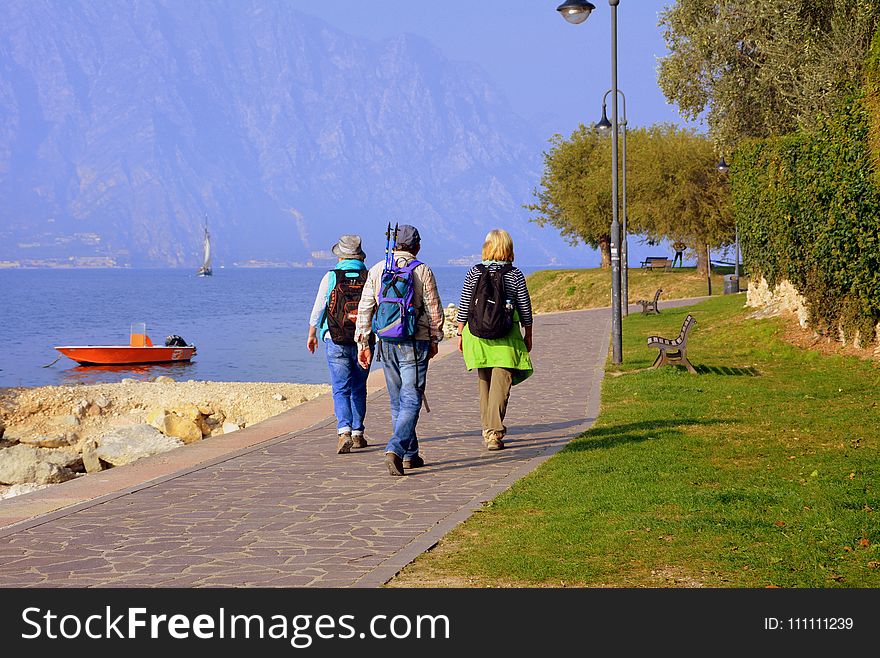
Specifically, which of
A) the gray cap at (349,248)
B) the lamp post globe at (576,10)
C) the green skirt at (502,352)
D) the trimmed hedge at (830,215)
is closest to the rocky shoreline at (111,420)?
the gray cap at (349,248)

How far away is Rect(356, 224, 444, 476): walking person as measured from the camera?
31.6 ft

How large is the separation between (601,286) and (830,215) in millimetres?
41435

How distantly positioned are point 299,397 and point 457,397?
30.8 ft

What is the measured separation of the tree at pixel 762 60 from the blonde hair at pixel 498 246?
1049 cm

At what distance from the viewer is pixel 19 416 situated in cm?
2569

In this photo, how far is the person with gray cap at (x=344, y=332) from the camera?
10758mm

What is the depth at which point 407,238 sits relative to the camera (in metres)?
9.83

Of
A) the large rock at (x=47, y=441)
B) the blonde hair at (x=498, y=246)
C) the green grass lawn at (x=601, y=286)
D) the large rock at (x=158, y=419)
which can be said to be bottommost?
the large rock at (x=47, y=441)

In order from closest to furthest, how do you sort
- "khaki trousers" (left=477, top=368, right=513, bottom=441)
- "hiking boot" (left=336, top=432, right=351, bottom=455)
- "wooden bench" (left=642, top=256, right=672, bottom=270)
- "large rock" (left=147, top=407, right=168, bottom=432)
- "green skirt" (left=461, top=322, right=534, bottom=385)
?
"green skirt" (left=461, top=322, right=534, bottom=385), "khaki trousers" (left=477, top=368, right=513, bottom=441), "hiking boot" (left=336, top=432, right=351, bottom=455), "large rock" (left=147, top=407, right=168, bottom=432), "wooden bench" (left=642, top=256, right=672, bottom=270)

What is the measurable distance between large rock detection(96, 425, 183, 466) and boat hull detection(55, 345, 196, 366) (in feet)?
118

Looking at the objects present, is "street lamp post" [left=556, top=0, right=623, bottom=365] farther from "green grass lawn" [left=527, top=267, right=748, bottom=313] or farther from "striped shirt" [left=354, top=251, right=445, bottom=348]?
"green grass lawn" [left=527, top=267, right=748, bottom=313]

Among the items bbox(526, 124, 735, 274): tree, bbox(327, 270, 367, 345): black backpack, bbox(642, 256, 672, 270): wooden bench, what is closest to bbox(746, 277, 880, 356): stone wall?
bbox(327, 270, 367, 345): black backpack

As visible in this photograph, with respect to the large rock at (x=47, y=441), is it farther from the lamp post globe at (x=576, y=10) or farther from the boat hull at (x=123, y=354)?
the boat hull at (x=123, y=354)
